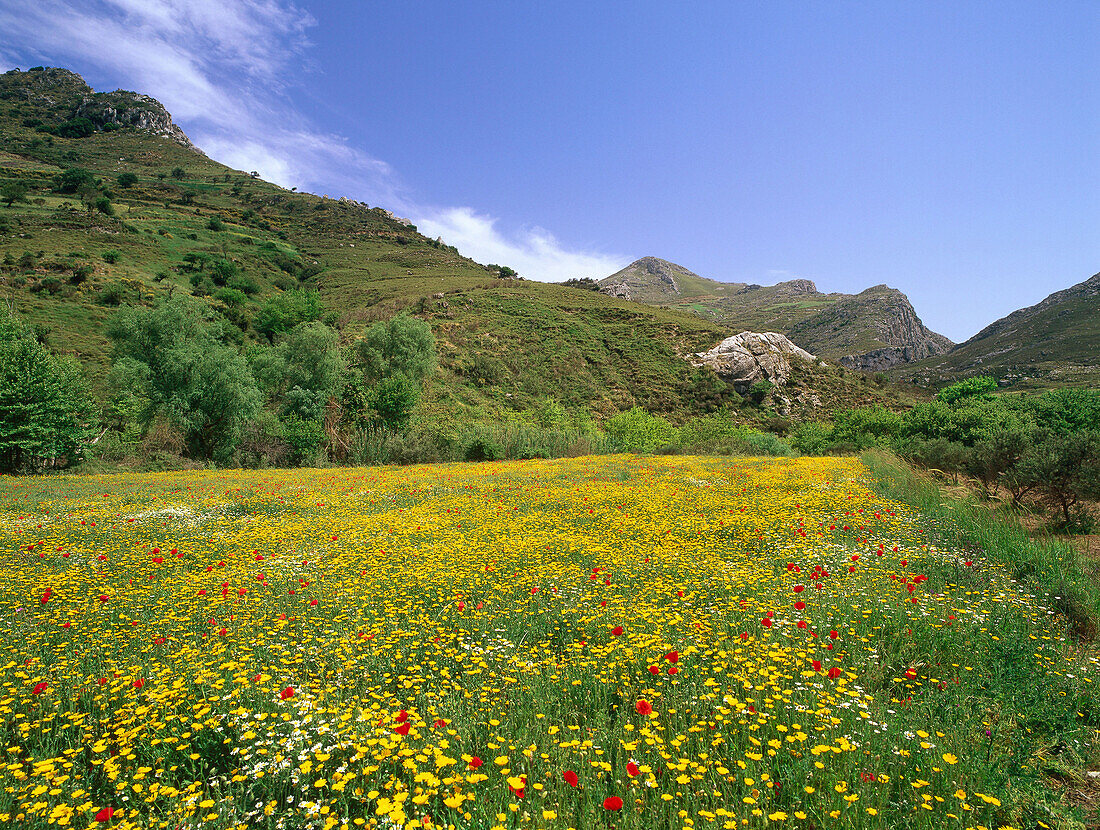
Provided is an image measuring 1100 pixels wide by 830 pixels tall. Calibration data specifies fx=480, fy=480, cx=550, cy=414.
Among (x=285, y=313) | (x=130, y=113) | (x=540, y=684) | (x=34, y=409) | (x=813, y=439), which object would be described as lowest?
(x=813, y=439)

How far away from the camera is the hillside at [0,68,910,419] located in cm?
5609

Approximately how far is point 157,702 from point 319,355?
38798 millimetres

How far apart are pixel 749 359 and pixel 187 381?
63.2 meters

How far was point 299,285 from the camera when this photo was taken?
Result: 89688mm

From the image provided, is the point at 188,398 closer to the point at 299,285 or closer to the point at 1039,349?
the point at 299,285

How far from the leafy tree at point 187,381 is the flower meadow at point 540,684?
28.5 metres

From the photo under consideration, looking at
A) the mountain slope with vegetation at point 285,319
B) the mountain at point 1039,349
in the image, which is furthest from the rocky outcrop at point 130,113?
the mountain at point 1039,349

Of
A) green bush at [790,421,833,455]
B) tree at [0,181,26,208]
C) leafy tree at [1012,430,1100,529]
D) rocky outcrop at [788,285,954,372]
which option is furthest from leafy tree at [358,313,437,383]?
rocky outcrop at [788,285,954,372]

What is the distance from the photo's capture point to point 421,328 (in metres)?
48.5

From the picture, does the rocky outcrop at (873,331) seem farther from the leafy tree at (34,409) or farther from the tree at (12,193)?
the tree at (12,193)

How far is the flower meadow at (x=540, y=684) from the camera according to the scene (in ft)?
9.41

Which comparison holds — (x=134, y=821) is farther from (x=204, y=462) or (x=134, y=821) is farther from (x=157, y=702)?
(x=204, y=462)

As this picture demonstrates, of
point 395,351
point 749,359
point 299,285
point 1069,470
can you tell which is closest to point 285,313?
point 299,285

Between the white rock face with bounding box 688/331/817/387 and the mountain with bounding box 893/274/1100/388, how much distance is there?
51506 millimetres
